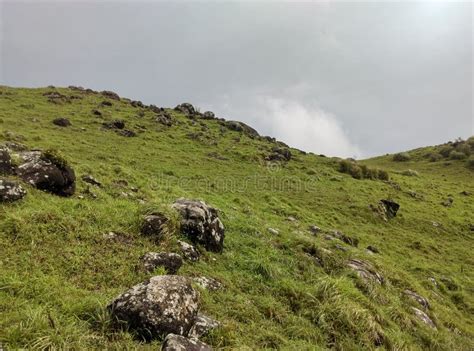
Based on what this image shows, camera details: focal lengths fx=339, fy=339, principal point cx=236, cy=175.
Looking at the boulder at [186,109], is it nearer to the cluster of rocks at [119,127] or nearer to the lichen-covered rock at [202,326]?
the cluster of rocks at [119,127]

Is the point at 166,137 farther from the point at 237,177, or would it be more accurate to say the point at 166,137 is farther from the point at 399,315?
the point at 399,315

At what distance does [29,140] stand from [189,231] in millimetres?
22290

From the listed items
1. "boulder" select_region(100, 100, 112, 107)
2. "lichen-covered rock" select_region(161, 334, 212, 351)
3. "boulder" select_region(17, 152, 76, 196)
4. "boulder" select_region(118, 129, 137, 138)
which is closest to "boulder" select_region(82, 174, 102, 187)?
"boulder" select_region(17, 152, 76, 196)

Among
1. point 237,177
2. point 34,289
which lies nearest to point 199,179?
point 237,177

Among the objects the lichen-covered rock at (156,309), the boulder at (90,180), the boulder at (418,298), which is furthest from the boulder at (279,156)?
the lichen-covered rock at (156,309)

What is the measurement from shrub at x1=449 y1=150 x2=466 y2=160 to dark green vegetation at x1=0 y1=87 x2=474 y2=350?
4421 cm

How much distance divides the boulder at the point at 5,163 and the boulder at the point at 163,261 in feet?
20.3

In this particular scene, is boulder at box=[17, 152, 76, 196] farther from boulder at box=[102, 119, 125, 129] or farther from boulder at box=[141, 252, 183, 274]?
boulder at box=[102, 119, 125, 129]

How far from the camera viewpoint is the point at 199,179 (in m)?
30.3

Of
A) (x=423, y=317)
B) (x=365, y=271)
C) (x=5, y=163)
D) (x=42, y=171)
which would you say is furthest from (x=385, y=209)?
(x=5, y=163)

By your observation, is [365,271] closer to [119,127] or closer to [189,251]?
[189,251]

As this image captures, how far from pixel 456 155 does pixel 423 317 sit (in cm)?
7175

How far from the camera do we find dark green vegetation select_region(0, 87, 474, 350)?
7.14 meters

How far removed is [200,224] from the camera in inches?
480
